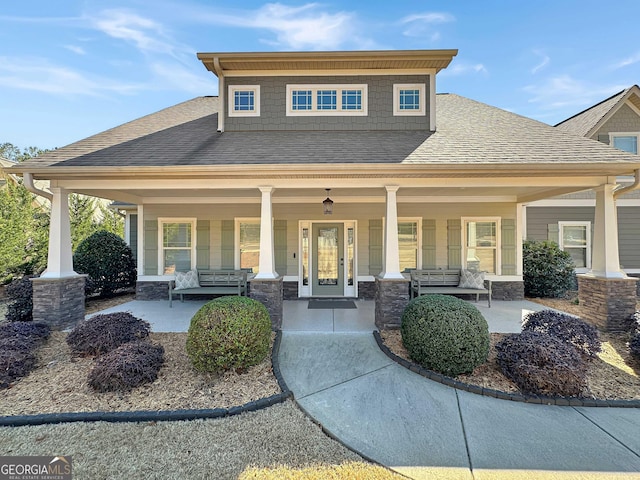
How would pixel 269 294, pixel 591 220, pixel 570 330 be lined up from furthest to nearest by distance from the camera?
1. pixel 591 220
2. pixel 269 294
3. pixel 570 330

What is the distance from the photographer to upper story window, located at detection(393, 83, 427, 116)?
289 inches

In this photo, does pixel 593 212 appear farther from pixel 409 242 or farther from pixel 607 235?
pixel 409 242

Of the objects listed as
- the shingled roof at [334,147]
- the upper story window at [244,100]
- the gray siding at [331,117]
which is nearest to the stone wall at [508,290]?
the shingled roof at [334,147]

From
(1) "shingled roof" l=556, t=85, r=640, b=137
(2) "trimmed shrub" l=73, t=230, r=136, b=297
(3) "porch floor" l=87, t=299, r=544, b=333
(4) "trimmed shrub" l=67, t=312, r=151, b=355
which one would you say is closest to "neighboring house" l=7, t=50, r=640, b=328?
(3) "porch floor" l=87, t=299, r=544, b=333

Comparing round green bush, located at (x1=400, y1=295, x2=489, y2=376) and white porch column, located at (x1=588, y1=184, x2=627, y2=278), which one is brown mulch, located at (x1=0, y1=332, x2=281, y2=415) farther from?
white porch column, located at (x1=588, y1=184, x2=627, y2=278)

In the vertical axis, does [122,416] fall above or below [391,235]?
below

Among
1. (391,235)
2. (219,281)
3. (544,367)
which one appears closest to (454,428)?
(544,367)

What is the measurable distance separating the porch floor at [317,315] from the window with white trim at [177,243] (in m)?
1.02

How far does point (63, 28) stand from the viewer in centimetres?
798

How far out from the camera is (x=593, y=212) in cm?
973

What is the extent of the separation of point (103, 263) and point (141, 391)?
6566 millimetres

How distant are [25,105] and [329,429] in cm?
1626

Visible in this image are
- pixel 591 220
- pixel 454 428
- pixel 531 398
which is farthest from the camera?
pixel 591 220

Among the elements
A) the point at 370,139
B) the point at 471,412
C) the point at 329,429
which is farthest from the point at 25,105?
the point at 471,412
